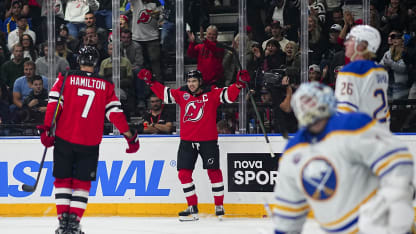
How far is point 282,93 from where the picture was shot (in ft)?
20.1

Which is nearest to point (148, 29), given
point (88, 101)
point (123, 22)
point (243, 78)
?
point (123, 22)

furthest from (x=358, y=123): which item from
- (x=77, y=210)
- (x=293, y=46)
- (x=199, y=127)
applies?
(x=293, y=46)

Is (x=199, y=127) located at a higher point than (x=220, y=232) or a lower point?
higher

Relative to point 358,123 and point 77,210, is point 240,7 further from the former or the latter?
point 358,123

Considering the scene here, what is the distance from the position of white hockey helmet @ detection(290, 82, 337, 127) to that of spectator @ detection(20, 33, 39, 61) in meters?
4.92

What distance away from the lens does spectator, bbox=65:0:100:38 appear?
6660mm

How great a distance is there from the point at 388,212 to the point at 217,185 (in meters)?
3.74

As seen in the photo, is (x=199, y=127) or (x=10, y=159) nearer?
(x=199, y=127)

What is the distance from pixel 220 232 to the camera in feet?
16.3

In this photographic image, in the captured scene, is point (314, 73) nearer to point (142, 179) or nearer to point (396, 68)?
point (396, 68)

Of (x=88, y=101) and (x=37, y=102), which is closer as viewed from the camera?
(x=88, y=101)

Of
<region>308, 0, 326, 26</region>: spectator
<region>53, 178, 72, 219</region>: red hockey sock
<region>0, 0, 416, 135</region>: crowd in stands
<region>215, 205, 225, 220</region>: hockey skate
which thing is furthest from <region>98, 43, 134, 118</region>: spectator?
<region>53, 178, 72, 219</region>: red hockey sock

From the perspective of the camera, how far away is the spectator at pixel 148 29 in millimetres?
6531

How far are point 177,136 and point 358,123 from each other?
4045 millimetres
